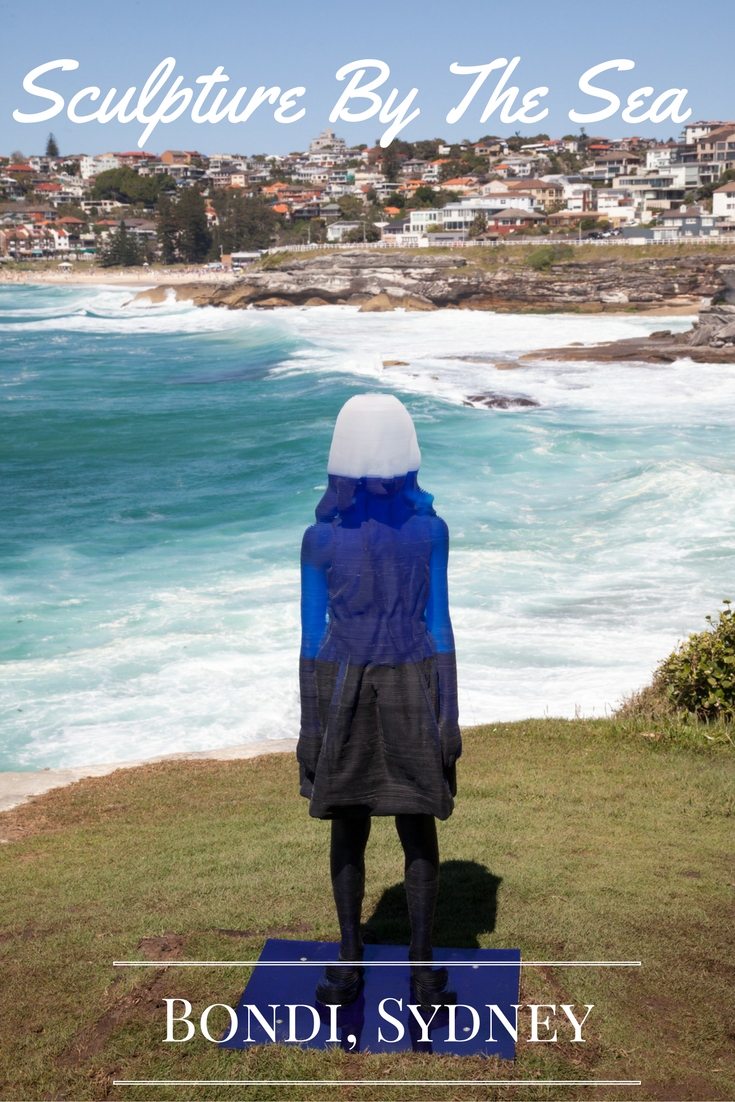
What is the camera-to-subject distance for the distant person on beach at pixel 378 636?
3.50 meters

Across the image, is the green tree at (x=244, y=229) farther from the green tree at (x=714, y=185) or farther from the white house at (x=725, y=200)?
the white house at (x=725, y=200)

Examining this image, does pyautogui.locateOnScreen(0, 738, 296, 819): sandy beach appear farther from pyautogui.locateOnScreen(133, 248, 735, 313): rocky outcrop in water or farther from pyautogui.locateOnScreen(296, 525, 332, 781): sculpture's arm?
pyautogui.locateOnScreen(133, 248, 735, 313): rocky outcrop in water

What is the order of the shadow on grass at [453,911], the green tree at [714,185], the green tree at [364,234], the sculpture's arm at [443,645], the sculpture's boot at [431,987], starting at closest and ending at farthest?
the sculpture's arm at [443,645] < the sculpture's boot at [431,987] < the shadow on grass at [453,911] < the green tree at [714,185] < the green tree at [364,234]

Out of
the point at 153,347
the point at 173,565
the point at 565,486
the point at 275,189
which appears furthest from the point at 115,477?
the point at 275,189

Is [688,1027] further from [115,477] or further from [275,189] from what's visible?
[275,189]

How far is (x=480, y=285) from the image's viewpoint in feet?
238

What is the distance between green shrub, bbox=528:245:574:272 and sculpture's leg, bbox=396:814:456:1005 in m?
76.5

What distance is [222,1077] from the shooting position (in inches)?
135

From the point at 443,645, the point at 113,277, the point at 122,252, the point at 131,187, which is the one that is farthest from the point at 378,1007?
the point at 131,187

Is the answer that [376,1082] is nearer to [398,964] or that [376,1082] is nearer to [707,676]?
[398,964]

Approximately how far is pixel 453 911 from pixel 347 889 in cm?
96

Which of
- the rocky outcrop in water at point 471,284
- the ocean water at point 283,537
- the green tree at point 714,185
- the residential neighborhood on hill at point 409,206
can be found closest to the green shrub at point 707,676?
the ocean water at point 283,537

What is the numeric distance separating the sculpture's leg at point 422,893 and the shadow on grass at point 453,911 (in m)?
0.50

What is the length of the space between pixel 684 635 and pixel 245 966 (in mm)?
8656
